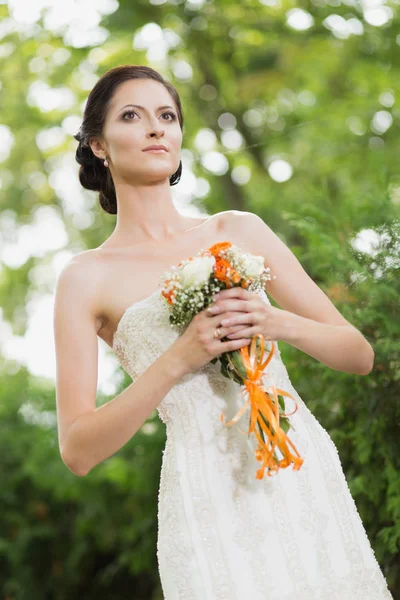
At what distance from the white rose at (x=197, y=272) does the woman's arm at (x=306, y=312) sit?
310 mm

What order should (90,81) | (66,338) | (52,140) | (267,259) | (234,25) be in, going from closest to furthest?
(66,338)
(267,259)
(234,25)
(90,81)
(52,140)

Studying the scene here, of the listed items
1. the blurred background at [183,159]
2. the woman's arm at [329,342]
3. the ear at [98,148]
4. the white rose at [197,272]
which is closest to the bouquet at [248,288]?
the white rose at [197,272]

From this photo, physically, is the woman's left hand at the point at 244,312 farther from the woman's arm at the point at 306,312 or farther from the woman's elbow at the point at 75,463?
the woman's elbow at the point at 75,463

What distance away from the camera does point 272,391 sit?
96.1 inches

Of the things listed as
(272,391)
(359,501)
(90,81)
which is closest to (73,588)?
(359,501)

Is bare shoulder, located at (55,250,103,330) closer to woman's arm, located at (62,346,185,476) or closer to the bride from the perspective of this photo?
the bride

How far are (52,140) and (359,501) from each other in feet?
33.8

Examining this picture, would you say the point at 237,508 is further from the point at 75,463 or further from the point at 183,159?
the point at 183,159

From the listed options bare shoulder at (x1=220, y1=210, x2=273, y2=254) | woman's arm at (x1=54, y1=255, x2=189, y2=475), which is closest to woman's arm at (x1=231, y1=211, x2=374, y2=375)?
bare shoulder at (x1=220, y1=210, x2=273, y2=254)

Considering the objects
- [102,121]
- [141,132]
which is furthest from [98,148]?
[141,132]

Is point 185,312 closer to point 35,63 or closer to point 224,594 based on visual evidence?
point 224,594

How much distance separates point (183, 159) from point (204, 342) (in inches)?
347

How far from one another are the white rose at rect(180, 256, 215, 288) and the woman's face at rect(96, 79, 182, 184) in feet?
1.91

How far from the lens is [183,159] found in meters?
10.9
